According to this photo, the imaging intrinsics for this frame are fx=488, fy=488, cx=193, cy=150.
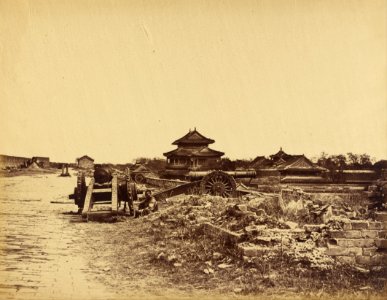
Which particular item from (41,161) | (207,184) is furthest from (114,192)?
(207,184)

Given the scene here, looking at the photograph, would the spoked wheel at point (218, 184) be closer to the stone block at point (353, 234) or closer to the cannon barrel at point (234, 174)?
the cannon barrel at point (234, 174)

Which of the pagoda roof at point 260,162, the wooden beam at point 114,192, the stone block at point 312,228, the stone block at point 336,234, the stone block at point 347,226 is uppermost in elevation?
the pagoda roof at point 260,162

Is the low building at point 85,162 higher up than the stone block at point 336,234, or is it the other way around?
the low building at point 85,162

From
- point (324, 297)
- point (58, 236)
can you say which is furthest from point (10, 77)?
point (324, 297)

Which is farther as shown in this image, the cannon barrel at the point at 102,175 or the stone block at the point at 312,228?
the cannon barrel at the point at 102,175

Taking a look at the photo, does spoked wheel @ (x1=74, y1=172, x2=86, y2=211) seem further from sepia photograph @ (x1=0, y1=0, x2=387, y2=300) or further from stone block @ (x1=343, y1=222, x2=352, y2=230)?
stone block @ (x1=343, y1=222, x2=352, y2=230)

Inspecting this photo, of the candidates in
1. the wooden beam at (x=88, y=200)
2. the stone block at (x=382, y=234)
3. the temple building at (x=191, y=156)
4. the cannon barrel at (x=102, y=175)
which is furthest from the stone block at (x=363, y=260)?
the wooden beam at (x=88, y=200)

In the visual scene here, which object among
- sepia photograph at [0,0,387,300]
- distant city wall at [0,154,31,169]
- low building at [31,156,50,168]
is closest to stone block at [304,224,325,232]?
sepia photograph at [0,0,387,300]

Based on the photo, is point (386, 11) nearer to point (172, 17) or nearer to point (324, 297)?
point (172, 17)
